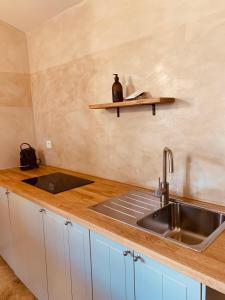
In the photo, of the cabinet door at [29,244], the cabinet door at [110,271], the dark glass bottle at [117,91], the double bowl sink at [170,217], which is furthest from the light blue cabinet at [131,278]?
the dark glass bottle at [117,91]

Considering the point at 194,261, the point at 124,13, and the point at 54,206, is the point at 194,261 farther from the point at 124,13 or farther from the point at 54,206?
the point at 124,13

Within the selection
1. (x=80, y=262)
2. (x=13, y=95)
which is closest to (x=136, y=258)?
(x=80, y=262)

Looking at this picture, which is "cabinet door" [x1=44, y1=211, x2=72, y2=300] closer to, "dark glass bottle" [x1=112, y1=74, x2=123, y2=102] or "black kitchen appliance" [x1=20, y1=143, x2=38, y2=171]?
"dark glass bottle" [x1=112, y1=74, x2=123, y2=102]

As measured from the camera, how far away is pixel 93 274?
51.8 inches

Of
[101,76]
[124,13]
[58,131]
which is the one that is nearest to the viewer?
[124,13]

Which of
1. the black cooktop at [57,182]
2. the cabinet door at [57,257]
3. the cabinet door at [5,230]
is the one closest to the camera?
the cabinet door at [57,257]

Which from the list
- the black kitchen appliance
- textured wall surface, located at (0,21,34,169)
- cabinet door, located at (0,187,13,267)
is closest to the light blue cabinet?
cabinet door, located at (0,187,13,267)

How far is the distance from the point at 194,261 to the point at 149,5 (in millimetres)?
1542

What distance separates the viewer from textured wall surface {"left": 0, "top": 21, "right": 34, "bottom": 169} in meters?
2.62

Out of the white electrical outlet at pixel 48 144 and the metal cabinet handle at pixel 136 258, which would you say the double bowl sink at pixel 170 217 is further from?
the white electrical outlet at pixel 48 144

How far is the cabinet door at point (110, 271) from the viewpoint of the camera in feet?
3.72

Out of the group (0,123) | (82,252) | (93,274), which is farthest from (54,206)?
(0,123)

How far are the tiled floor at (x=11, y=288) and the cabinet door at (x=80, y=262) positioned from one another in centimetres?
82

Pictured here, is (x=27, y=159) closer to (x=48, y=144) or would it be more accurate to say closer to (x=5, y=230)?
(x=48, y=144)
